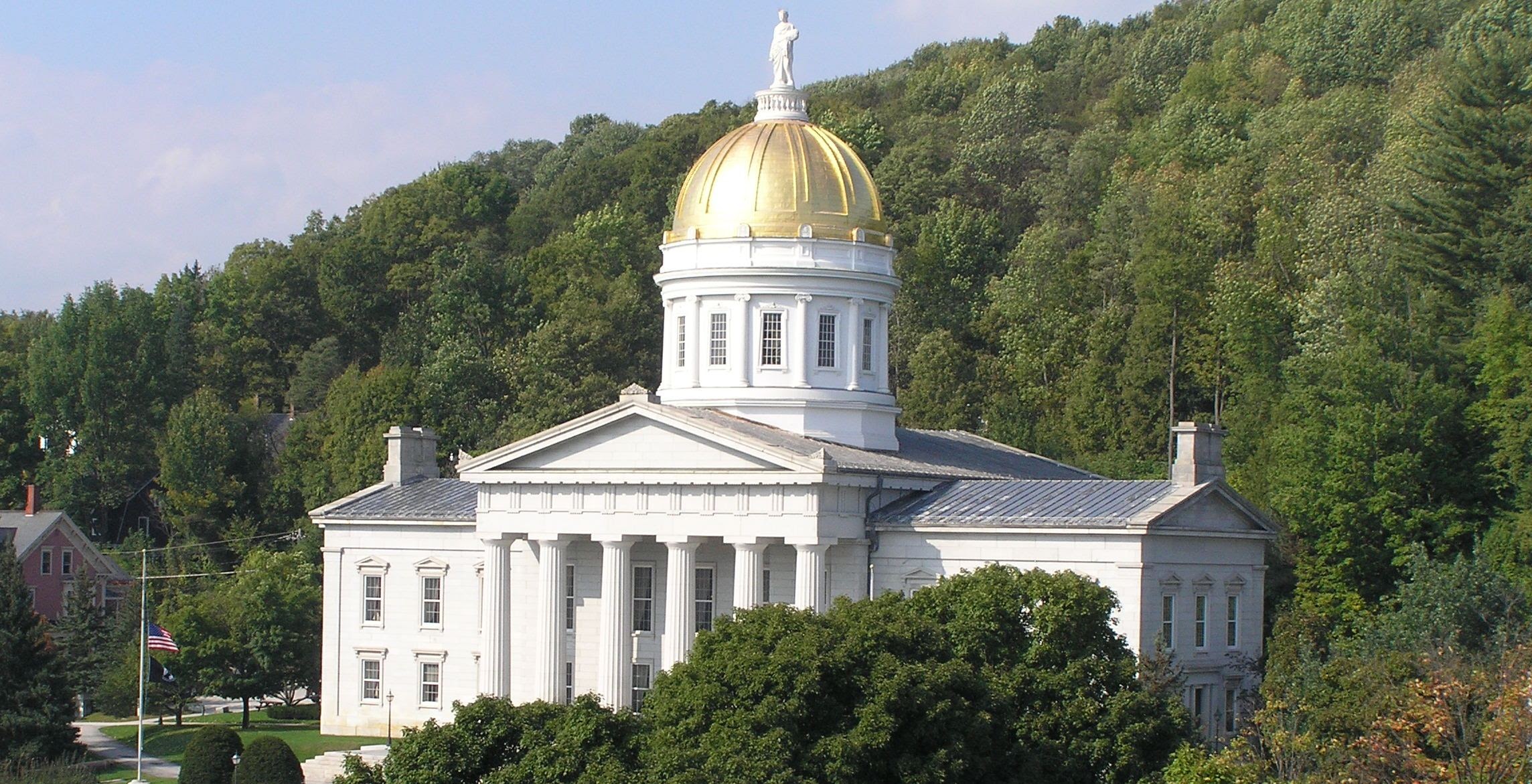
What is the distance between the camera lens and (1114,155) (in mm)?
106562

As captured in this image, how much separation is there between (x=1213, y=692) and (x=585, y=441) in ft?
60.6

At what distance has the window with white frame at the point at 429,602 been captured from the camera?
7081 centimetres

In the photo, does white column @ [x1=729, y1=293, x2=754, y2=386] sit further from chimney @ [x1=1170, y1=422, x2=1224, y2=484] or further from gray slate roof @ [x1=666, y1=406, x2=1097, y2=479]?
chimney @ [x1=1170, y1=422, x2=1224, y2=484]

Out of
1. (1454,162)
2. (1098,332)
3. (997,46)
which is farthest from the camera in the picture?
(997,46)

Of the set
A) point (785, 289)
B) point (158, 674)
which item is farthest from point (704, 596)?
point (158, 674)

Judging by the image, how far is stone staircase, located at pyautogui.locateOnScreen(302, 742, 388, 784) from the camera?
62875 millimetres

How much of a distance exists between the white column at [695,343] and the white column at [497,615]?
749 cm

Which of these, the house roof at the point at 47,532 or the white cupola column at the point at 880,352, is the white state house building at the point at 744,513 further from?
the house roof at the point at 47,532

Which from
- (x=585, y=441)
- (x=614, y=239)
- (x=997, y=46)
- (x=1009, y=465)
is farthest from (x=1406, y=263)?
(x=997, y=46)

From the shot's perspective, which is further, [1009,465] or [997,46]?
[997,46]

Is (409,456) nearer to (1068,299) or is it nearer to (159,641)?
(159,641)

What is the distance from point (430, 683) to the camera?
7069 centimetres

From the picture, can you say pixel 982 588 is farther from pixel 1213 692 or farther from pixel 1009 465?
pixel 1009 465

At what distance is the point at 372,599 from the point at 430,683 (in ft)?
11.4
